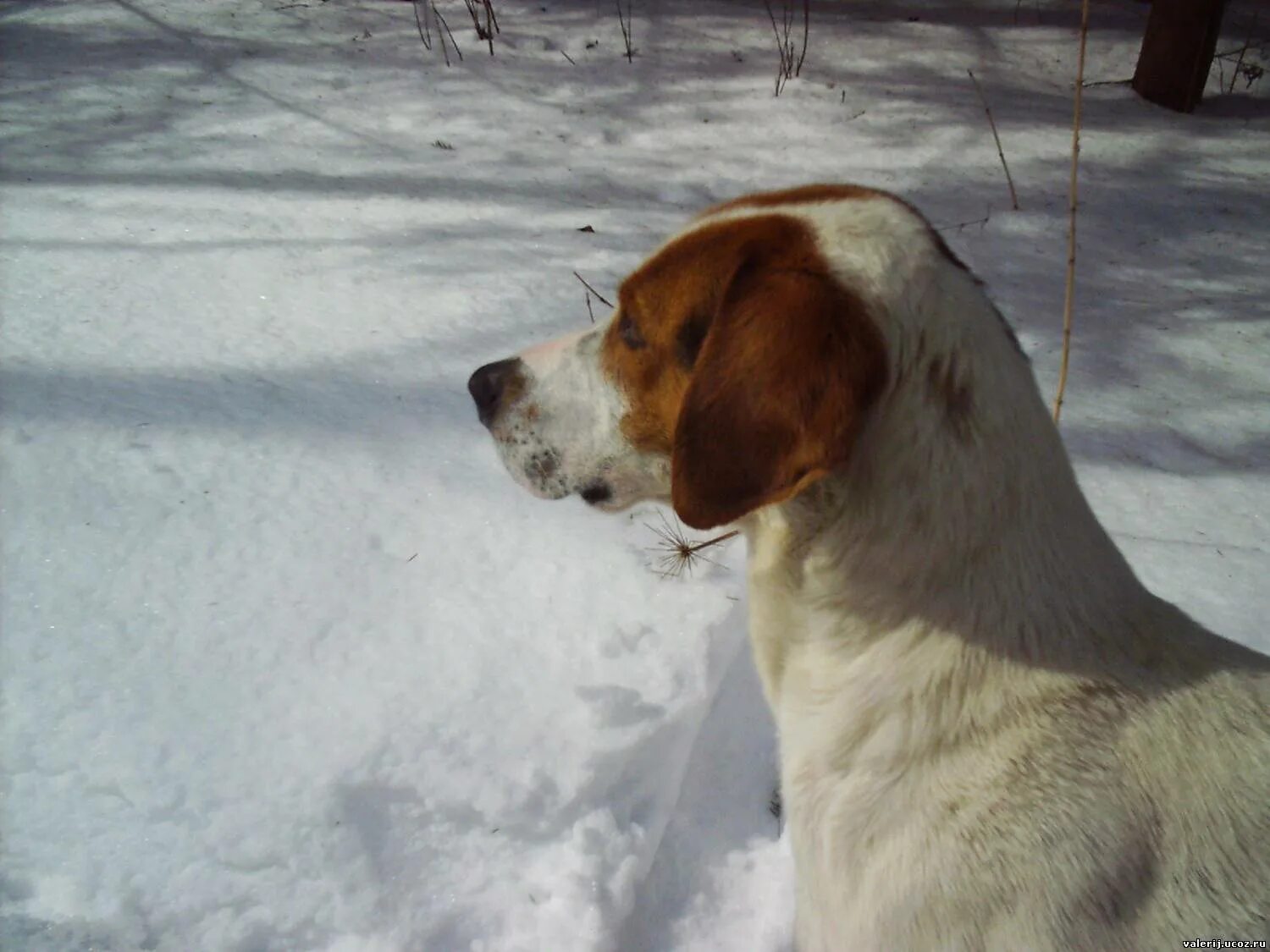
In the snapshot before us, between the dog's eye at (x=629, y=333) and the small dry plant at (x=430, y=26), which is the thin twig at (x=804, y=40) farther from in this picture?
the dog's eye at (x=629, y=333)

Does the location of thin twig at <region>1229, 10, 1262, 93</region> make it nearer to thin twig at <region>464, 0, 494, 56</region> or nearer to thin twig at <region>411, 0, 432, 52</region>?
thin twig at <region>464, 0, 494, 56</region>

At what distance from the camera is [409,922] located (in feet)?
5.20

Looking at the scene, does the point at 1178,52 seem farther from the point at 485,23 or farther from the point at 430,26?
the point at 430,26

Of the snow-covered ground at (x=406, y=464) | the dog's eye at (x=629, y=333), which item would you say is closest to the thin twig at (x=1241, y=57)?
the snow-covered ground at (x=406, y=464)

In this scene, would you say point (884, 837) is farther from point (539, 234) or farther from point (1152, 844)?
point (539, 234)

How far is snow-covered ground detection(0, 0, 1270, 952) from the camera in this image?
167 centimetres

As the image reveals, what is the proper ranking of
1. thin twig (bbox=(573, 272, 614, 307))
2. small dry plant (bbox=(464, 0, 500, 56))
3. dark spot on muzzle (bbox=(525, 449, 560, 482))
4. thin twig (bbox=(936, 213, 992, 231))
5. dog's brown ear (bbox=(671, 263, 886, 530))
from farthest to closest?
small dry plant (bbox=(464, 0, 500, 56)) → thin twig (bbox=(936, 213, 992, 231)) → thin twig (bbox=(573, 272, 614, 307)) → dark spot on muzzle (bbox=(525, 449, 560, 482)) → dog's brown ear (bbox=(671, 263, 886, 530))

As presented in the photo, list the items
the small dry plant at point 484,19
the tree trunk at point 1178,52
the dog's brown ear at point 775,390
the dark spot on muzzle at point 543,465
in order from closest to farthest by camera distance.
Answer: the dog's brown ear at point 775,390, the dark spot on muzzle at point 543,465, the tree trunk at point 1178,52, the small dry plant at point 484,19

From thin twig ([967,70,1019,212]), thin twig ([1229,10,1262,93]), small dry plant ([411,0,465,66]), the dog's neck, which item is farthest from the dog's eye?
thin twig ([1229,10,1262,93])

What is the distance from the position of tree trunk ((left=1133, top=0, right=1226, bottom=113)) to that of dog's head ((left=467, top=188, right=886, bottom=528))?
451cm

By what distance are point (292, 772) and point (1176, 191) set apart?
4.55m

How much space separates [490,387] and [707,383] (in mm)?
556

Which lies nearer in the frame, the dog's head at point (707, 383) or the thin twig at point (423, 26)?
the dog's head at point (707, 383)

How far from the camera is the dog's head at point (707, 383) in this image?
3.59ft
